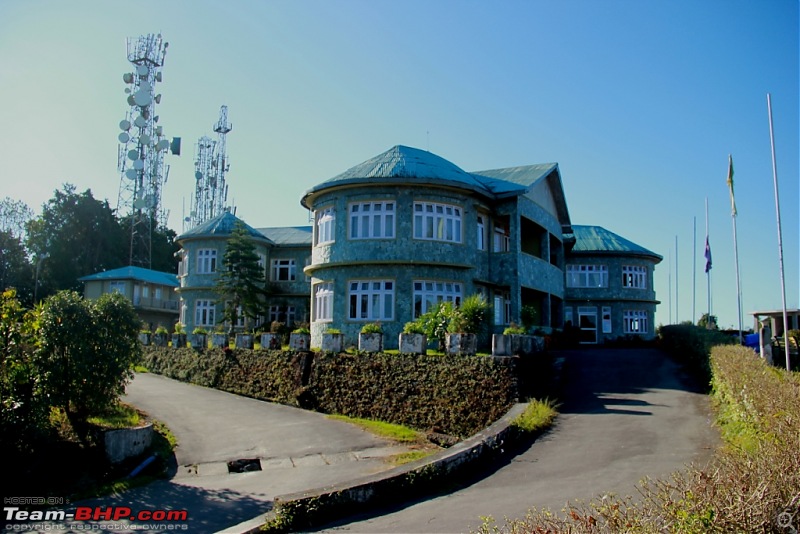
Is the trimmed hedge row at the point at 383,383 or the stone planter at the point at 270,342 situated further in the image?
the stone planter at the point at 270,342

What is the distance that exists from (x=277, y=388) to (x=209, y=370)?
4263mm

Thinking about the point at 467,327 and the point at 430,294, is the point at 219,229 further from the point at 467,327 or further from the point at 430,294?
the point at 467,327

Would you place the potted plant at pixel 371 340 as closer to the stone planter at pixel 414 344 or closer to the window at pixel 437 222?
the stone planter at pixel 414 344

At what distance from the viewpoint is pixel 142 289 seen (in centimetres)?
4969

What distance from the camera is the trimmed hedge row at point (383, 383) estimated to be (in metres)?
14.7

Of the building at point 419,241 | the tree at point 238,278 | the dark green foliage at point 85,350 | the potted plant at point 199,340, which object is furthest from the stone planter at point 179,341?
the dark green foliage at point 85,350

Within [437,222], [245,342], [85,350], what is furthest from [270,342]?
[85,350]

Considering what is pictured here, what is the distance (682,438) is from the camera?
1111cm

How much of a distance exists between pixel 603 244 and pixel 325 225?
66.6 feet

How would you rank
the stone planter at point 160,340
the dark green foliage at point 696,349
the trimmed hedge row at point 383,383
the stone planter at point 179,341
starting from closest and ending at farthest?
the trimmed hedge row at point 383,383 < the dark green foliage at point 696,349 < the stone planter at point 179,341 < the stone planter at point 160,340

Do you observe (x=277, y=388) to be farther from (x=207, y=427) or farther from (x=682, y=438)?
(x=682, y=438)

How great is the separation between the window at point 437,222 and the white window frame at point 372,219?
0.90 meters

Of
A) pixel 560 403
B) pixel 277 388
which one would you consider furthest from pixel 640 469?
pixel 277 388

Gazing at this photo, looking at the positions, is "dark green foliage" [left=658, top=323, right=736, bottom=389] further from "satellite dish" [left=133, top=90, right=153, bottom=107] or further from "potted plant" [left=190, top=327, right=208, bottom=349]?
"satellite dish" [left=133, top=90, right=153, bottom=107]
